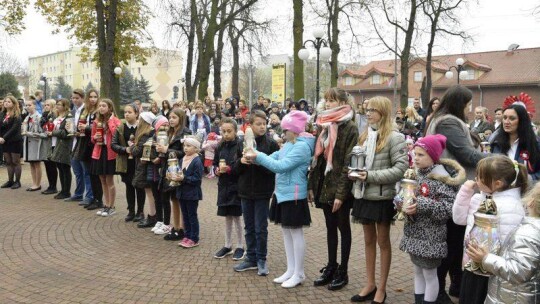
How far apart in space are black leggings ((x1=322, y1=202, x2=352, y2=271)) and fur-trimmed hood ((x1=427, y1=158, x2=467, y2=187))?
1.06 metres

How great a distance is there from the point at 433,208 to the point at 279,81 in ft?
73.2

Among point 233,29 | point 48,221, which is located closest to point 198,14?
point 233,29

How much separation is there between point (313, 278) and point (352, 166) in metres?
1.62

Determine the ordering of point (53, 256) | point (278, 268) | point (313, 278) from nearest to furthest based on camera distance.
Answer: point (313, 278)
point (278, 268)
point (53, 256)

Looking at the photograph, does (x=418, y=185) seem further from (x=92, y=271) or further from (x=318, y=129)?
(x=92, y=271)

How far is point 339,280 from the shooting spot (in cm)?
477

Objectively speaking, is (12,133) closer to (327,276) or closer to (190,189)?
(190,189)

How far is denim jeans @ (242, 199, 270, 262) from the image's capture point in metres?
5.13

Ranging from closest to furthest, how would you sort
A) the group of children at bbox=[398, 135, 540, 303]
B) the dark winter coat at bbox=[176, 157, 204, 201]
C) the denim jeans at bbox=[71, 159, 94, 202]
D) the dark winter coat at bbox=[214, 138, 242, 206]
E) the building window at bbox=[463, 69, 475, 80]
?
the group of children at bbox=[398, 135, 540, 303] < the dark winter coat at bbox=[214, 138, 242, 206] < the dark winter coat at bbox=[176, 157, 204, 201] < the denim jeans at bbox=[71, 159, 94, 202] < the building window at bbox=[463, 69, 475, 80]

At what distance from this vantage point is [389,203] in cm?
419

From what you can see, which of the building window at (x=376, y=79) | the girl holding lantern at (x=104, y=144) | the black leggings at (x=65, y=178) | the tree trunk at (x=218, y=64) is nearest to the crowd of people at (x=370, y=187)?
the girl holding lantern at (x=104, y=144)

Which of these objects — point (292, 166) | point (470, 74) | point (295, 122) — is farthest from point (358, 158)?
point (470, 74)

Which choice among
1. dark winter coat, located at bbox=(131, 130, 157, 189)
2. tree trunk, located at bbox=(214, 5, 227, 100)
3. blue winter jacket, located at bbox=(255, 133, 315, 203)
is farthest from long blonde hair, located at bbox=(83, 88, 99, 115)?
tree trunk, located at bbox=(214, 5, 227, 100)

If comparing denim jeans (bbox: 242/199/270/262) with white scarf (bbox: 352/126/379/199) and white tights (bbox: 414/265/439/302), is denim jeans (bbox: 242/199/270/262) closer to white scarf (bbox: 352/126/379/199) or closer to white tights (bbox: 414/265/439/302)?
white scarf (bbox: 352/126/379/199)
